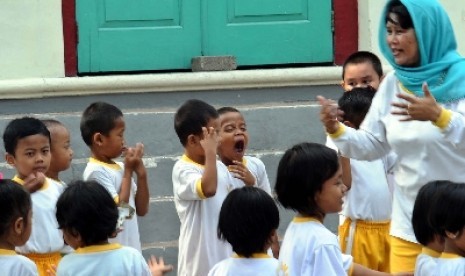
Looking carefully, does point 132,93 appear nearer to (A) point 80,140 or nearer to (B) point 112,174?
(A) point 80,140

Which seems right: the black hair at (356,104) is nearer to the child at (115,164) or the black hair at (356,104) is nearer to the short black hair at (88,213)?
the child at (115,164)

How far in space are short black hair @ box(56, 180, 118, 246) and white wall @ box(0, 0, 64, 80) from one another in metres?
2.85

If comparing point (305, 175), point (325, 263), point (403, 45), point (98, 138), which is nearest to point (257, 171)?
point (98, 138)

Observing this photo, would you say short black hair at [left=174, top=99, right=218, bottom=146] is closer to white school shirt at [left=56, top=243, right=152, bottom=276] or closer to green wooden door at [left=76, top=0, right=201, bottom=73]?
white school shirt at [left=56, top=243, right=152, bottom=276]

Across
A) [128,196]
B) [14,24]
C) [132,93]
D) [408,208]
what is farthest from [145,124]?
[408,208]

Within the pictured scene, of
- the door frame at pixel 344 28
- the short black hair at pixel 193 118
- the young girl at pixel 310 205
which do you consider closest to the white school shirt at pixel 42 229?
the short black hair at pixel 193 118

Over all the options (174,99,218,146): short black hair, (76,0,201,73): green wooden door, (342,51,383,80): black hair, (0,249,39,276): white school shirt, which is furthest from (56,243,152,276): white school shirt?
(76,0,201,73): green wooden door

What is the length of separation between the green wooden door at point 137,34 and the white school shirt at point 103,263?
10.4 ft

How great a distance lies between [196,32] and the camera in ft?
26.7

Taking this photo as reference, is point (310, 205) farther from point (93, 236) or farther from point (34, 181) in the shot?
point (34, 181)

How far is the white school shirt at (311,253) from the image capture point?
4914mm

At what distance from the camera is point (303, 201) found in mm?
5102

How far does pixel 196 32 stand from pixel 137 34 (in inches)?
15.5

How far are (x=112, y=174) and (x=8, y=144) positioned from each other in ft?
1.88
